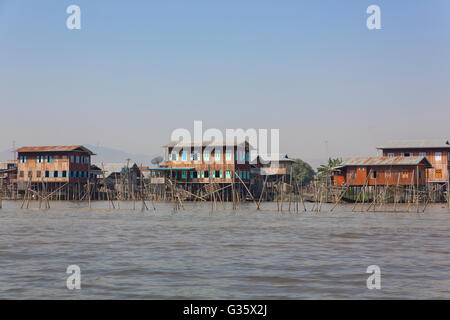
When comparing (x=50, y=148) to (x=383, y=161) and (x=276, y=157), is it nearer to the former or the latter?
(x=276, y=157)

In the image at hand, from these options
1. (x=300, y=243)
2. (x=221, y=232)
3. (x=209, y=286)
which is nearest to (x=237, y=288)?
(x=209, y=286)

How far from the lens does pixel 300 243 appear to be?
766 inches

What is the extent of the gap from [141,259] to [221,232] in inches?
352

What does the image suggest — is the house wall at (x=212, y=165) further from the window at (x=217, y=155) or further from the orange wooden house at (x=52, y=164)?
the orange wooden house at (x=52, y=164)

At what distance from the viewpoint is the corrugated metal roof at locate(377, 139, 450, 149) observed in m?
61.0

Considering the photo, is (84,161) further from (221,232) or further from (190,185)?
(221,232)

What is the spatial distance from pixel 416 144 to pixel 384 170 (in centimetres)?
1191

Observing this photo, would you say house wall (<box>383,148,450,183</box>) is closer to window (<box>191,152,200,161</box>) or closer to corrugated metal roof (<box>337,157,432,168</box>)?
corrugated metal roof (<box>337,157,432,168</box>)

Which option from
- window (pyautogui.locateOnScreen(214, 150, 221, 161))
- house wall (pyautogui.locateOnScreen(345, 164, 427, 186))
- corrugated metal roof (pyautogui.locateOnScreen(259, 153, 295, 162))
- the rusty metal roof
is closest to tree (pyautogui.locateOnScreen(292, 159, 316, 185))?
corrugated metal roof (pyautogui.locateOnScreen(259, 153, 295, 162))

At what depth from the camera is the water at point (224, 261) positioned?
429 inches

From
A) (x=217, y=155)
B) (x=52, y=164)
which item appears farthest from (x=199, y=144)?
(x=52, y=164)

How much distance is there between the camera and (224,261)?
49.0 feet

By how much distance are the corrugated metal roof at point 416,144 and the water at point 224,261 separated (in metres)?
37.5
